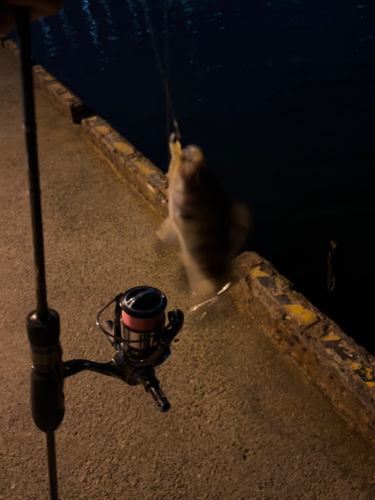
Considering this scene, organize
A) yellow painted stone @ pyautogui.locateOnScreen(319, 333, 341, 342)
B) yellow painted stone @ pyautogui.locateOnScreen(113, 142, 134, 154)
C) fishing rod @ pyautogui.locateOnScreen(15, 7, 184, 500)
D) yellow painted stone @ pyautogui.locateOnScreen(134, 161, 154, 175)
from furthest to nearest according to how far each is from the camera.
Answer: yellow painted stone @ pyautogui.locateOnScreen(113, 142, 134, 154), yellow painted stone @ pyautogui.locateOnScreen(134, 161, 154, 175), yellow painted stone @ pyautogui.locateOnScreen(319, 333, 341, 342), fishing rod @ pyautogui.locateOnScreen(15, 7, 184, 500)

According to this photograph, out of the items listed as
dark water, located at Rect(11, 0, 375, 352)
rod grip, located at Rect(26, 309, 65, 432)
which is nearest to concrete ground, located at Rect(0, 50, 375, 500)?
rod grip, located at Rect(26, 309, 65, 432)

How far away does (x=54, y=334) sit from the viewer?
1822mm

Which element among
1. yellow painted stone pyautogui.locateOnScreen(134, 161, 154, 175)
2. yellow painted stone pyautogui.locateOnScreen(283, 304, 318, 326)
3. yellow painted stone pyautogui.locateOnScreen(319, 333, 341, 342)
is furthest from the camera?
yellow painted stone pyautogui.locateOnScreen(134, 161, 154, 175)

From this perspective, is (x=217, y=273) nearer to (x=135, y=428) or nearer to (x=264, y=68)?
(x=135, y=428)

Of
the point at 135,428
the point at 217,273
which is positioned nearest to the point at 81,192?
the point at 217,273

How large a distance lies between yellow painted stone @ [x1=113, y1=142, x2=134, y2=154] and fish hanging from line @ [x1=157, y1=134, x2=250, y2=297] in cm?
297

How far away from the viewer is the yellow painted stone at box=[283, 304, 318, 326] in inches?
143

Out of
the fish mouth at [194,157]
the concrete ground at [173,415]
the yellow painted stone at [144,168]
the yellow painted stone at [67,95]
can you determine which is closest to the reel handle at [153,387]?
the concrete ground at [173,415]

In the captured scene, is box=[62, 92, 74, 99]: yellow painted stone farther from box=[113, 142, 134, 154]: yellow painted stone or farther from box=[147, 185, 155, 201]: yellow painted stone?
box=[147, 185, 155, 201]: yellow painted stone

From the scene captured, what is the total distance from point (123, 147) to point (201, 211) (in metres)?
3.44

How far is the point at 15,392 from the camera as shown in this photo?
3578 millimetres

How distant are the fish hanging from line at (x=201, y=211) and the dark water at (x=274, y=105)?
10.7 feet

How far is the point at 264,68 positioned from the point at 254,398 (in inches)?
594

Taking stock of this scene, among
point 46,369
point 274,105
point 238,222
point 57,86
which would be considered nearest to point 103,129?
point 57,86
